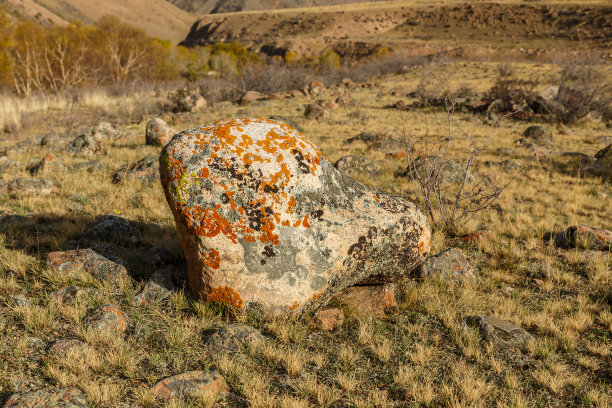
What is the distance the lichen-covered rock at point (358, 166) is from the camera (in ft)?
26.4

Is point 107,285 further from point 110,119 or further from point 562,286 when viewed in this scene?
point 110,119

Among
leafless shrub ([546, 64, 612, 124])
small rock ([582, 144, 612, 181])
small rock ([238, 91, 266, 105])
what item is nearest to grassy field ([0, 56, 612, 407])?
small rock ([582, 144, 612, 181])

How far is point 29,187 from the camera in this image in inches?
248

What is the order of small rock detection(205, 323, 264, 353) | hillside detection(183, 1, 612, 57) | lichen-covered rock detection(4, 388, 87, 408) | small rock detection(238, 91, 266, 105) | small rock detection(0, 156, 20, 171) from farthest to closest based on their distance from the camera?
1. hillside detection(183, 1, 612, 57)
2. small rock detection(238, 91, 266, 105)
3. small rock detection(0, 156, 20, 171)
4. small rock detection(205, 323, 264, 353)
5. lichen-covered rock detection(4, 388, 87, 408)

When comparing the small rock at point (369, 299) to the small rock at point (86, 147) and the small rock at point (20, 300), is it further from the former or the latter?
the small rock at point (86, 147)

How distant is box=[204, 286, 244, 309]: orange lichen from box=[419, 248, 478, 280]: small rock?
2114 mm

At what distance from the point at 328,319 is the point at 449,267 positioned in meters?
1.67

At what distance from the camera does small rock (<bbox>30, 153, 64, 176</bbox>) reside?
24.7 feet

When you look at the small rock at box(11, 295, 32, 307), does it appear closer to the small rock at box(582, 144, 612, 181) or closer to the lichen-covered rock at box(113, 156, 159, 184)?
the lichen-covered rock at box(113, 156, 159, 184)

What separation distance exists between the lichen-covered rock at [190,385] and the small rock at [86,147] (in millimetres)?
8667

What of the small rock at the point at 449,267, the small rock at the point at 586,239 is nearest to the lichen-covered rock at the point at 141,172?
the small rock at the point at 449,267

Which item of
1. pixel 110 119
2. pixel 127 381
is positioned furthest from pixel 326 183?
pixel 110 119

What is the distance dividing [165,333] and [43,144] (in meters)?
10.2

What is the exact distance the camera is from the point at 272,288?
119 inches
